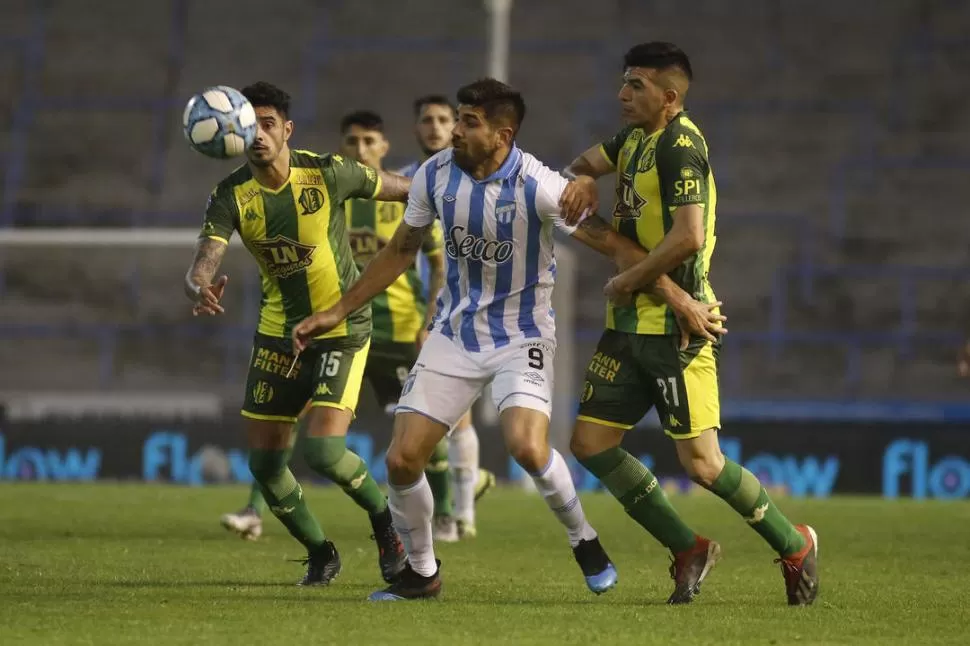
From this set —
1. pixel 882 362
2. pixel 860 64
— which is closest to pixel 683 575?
pixel 882 362

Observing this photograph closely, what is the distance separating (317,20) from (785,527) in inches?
753

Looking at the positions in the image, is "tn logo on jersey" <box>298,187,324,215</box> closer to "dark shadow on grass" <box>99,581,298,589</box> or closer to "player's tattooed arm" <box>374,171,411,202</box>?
"player's tattooed arm" <box>374,171,411,202</box>

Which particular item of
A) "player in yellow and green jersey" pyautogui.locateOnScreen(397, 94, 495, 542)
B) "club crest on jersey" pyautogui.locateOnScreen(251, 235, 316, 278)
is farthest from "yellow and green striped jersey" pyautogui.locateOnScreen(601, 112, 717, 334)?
"player in yellow and green jersey" pyautogui.locateOnScreen(397, 94, 495, 542)

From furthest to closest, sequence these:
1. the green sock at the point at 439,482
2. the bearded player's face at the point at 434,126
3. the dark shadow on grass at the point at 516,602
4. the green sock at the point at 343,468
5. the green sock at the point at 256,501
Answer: the bearded player's face at the point at 434,126 → the green sock at the point at 439,482 → the green sock at the point at 256,501 → the green sock at the point at 343,468 → the dark shadow on grass at the point at 516,602

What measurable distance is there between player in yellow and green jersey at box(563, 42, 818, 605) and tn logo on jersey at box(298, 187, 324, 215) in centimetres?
138

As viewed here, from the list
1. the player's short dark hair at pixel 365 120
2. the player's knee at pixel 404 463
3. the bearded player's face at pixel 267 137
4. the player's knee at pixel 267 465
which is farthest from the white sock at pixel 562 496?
the player's short dark hair at pixel 365 120

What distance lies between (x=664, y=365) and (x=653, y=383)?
10cm

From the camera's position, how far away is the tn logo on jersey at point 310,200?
24.3 ft

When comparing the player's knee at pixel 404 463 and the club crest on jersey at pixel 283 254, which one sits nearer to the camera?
the player's knee at pixel 404 463

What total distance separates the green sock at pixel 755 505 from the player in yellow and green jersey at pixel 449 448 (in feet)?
10.6

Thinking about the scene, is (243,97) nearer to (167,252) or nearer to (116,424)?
(116,424)

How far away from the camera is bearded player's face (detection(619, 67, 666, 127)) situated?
647 centimetres

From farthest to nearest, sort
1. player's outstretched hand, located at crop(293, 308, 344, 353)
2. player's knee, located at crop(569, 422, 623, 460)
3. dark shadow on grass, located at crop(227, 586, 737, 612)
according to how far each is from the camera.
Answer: player's outstretched hand, located at crop(293, 308, 344, 353)
player's knee, located at crop(569, 422, 623, 460)
dark shadow on grass, located at crop(227, 586, 737, 612)

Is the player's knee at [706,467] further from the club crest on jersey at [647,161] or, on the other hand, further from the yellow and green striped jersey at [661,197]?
the club crest on jersey at [647,161]
